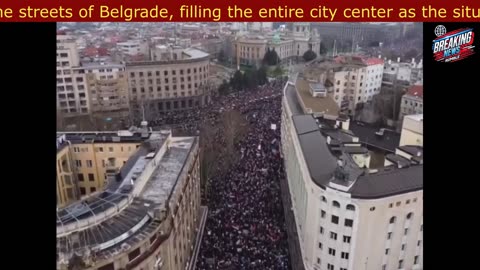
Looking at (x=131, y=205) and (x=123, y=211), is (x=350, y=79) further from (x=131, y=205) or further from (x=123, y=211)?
(x=123, y=211)

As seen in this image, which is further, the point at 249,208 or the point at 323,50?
the point at 323,50

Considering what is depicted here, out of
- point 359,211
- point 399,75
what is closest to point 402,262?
point 359,211

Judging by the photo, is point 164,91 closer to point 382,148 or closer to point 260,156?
point 260,156

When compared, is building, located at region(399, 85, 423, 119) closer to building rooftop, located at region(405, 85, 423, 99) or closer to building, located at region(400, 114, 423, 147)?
building rooftop, located at region(405, 85, 423, 99)

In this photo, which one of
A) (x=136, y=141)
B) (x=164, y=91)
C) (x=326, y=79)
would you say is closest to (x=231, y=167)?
(x=136, y=141)
